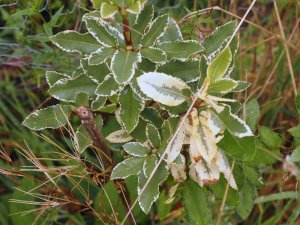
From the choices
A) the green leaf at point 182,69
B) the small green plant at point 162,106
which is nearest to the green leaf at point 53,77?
the small green plant at point 162,106

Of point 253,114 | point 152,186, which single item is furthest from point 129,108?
point 253,114

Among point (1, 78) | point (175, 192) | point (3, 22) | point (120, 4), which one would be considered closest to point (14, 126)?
point (1, 78)

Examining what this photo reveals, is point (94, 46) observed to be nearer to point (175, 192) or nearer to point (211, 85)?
point (211, 85)

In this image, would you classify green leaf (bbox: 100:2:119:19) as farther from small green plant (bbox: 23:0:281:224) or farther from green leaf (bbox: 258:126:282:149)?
green leaf (bbox: 258:126:282:149)

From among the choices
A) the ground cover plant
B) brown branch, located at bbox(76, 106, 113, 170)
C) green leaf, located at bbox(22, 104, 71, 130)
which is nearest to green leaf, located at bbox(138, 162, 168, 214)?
the ground cover plant

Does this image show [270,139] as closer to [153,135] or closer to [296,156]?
[296,156]
